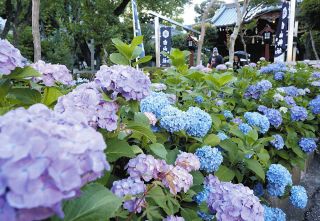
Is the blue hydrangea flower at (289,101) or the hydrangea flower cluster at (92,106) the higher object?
the hydrangea flower cluster at (92,106)

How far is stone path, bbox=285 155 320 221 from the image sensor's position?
2521mm

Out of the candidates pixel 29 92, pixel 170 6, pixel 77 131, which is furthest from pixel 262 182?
pixel 170 6

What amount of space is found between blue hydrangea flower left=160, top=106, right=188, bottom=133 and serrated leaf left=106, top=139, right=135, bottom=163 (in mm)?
296

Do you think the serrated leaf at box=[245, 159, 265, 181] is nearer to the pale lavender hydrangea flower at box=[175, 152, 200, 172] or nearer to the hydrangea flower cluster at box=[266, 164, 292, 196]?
the hydrangea flower cluster at box=[266, 164, 292, 196]

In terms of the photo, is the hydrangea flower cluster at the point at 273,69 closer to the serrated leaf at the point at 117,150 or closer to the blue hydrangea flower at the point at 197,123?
the blue hydrangea flower at the point at 197,123

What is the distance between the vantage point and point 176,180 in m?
1.09

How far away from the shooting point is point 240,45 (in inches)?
824

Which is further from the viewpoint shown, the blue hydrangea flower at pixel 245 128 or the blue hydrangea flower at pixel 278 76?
the blue hydrangea flower at pixel 278 76

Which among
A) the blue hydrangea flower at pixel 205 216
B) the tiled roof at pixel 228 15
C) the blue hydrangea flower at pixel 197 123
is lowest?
the blue hydrangea flower at pixel 205 216

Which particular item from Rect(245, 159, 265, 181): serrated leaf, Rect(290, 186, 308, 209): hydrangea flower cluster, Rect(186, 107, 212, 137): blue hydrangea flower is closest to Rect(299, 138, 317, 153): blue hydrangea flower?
Rect(290, 186, 308, 209): hydrangea flower cluster

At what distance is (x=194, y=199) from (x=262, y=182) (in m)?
0.63

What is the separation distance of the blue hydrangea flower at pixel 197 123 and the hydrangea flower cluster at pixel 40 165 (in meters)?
0.90

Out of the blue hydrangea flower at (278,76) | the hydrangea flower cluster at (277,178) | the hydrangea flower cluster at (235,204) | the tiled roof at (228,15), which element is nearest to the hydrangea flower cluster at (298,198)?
the hydrangea flower cluster at (277,178)

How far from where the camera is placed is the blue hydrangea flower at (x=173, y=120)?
1.32 metres
